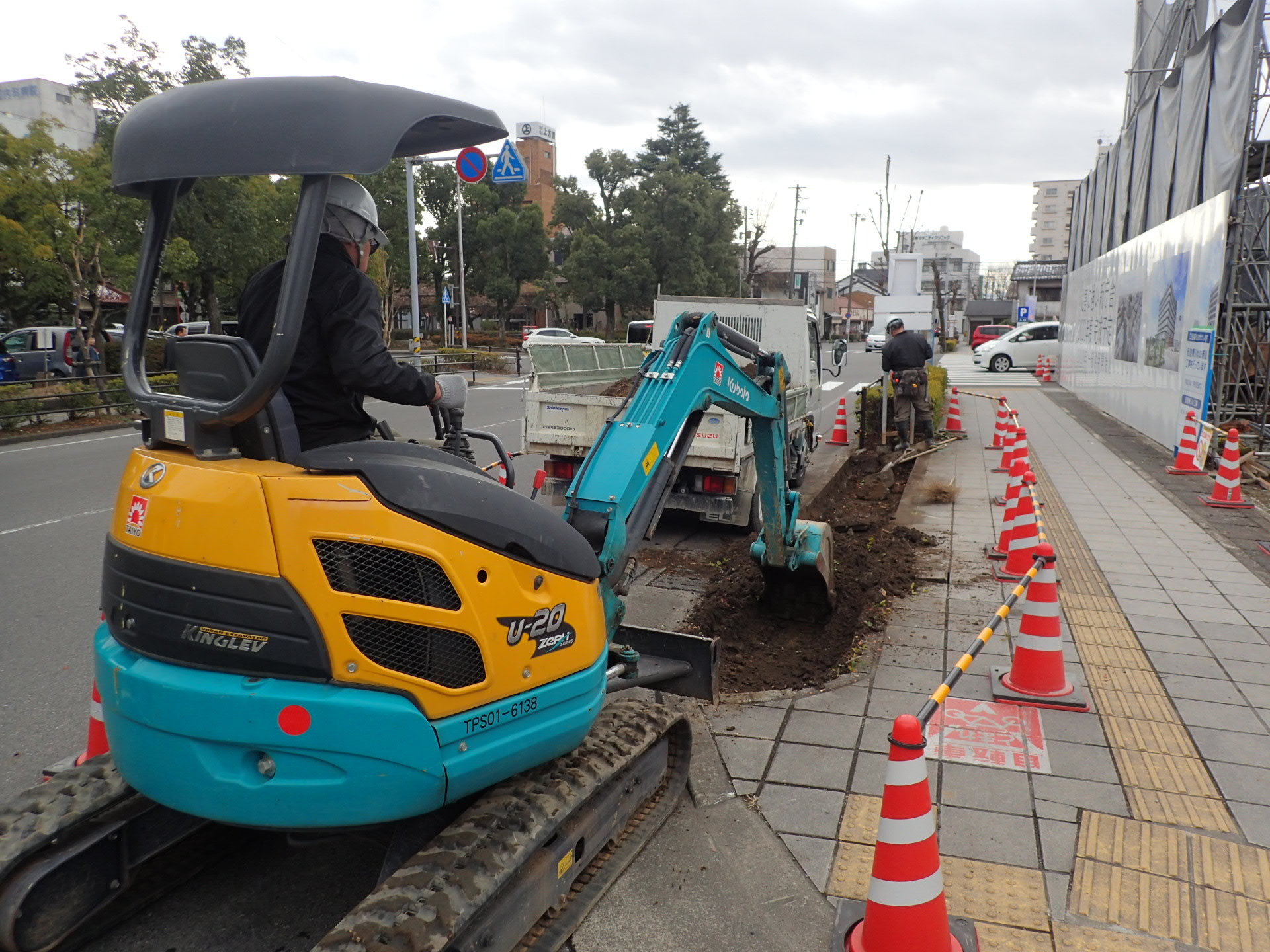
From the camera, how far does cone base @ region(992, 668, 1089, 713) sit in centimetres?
470

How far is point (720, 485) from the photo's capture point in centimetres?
822

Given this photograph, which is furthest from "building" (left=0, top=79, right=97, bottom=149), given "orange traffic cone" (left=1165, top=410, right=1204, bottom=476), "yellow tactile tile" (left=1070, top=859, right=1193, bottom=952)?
"yellow tactile tile" (left=1070, top=859, right=1193, bottom=952)

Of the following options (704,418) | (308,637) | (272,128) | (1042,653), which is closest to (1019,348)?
(704,418)

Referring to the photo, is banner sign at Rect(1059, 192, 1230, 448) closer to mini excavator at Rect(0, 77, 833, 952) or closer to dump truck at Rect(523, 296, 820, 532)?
dump truck at Rect(523, 296, 820, 532)

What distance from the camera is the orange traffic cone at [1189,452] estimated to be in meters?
11.6

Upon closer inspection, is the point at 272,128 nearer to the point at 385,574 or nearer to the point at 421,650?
the point at 385,574

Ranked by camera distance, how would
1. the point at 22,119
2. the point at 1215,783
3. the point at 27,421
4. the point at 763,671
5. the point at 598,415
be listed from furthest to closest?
the point at 22,119, the point at 27,421, the point at 598,415, the point at 763,671, the point at 1215,783

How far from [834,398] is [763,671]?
19.2 meters

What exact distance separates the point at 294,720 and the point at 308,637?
0.71 feet

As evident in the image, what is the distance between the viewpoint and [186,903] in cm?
313

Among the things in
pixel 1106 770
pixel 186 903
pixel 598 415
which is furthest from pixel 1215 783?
pixel 598 415

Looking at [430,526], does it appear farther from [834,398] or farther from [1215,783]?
[834,398]

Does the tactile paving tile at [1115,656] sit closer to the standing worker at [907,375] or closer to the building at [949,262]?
the standing worker at [907,375]

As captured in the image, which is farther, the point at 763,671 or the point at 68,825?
the point at 763,671
